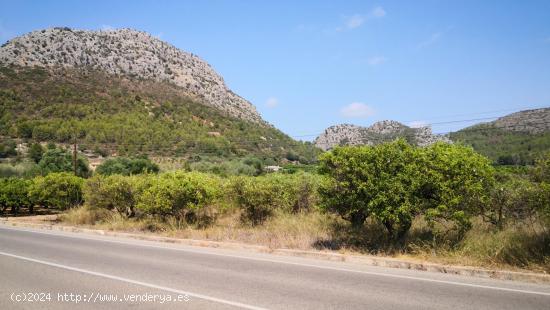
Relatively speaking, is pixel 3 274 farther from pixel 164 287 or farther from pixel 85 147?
pixel 85 147

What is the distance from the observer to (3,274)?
878cm

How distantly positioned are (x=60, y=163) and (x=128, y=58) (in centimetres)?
4484

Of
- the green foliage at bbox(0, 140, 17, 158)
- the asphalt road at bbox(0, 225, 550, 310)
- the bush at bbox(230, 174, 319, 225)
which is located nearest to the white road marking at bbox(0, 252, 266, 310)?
the asphalt road at bbox(0, 225, 550, 310)

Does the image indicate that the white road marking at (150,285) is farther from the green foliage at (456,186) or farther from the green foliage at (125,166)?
the green foliage at (125,166)

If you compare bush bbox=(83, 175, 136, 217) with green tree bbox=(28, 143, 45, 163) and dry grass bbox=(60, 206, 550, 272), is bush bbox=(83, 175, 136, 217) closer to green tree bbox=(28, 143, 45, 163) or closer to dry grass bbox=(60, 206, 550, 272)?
dry grass bbox=(60, 206, 550, 272)

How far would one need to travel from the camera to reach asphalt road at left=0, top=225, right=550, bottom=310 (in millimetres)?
6336

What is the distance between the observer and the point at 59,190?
24.8 metres

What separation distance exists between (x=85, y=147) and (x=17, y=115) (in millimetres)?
10071

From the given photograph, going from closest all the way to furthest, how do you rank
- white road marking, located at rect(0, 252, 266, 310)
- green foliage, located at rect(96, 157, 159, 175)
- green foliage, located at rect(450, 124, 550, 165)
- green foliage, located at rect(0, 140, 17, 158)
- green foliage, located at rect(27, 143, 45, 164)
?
white road marking, located at rect(0, 252, 266, 310)
green foliage, located at rect(450, 124, 550, 165)
green foliage, located at rect(96, 157, 159, 175)
green foliage, located at rect(27, 143, 45, 164)
green foliage, located at rect(0, 140, 17, 158)

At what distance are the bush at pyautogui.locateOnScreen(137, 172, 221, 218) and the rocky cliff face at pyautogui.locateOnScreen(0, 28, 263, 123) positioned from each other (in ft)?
227

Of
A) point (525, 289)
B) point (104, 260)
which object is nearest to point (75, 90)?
point (104, 260)

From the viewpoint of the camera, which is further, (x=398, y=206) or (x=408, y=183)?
(x=408, y=183)

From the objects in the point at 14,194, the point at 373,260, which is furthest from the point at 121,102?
the point at 373,260

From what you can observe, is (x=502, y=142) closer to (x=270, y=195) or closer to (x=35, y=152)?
(x=270, y=195)
